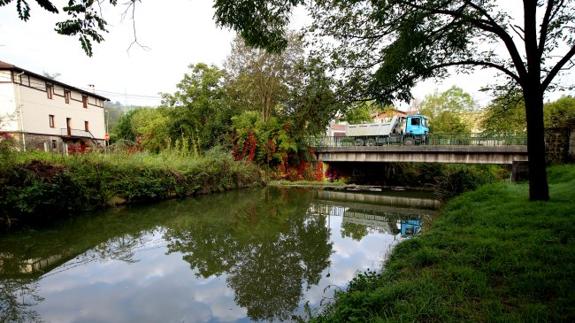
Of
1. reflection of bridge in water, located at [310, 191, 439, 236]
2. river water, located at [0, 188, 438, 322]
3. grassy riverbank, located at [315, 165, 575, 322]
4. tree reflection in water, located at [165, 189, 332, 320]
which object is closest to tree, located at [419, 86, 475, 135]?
reflection of bridge in water, located at [310, 191, 439, 236]

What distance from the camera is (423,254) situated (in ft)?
16.1

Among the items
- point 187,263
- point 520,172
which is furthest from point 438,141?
point 187,263

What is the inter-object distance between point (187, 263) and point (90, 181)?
705 cm

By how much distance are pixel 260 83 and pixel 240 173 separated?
8353 millimetres

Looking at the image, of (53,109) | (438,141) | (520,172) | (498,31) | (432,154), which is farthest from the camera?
(53,109)

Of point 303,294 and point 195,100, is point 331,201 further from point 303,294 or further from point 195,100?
point 195,100

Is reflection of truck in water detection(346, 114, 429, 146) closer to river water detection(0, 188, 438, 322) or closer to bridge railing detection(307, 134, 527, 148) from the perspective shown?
bridge railing detection(307, 134, 527, 148)

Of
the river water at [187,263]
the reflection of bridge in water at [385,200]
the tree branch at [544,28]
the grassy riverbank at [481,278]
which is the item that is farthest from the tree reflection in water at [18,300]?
the reflection of bridge in water at [385,200]

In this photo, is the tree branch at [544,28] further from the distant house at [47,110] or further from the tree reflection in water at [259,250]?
A: the distant house at [47,110]

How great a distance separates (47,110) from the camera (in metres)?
26.7

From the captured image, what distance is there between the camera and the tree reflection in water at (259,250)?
204 inches

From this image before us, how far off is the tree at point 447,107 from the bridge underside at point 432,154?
14.8m

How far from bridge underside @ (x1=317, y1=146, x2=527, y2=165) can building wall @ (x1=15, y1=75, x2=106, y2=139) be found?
76.4 ft

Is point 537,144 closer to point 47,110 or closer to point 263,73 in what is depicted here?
point 263,73
